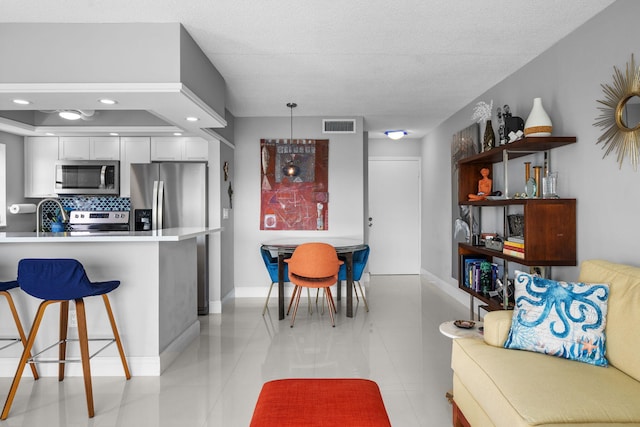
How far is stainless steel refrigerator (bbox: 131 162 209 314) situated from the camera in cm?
442

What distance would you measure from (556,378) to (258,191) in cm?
420

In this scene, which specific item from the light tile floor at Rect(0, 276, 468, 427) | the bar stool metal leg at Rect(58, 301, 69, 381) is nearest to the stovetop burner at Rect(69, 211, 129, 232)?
the light tile floor at Rect(0, 276, 468, 427)

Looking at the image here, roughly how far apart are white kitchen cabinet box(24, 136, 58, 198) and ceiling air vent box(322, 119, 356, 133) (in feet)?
11.0

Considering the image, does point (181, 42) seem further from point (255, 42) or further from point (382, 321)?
point (382, 321)

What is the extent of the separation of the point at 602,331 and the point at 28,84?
12.1 ft

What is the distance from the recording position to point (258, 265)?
5.32 meters

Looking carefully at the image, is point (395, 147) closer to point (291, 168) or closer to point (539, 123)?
point (291, 168)

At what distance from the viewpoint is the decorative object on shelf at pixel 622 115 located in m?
2.25

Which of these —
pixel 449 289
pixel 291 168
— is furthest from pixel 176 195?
pixel 449 289

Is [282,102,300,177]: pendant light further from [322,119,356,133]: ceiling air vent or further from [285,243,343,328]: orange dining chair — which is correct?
[285,243,343,328]: orange dining chair

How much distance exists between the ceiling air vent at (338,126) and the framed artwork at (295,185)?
0.17m

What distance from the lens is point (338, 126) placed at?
17.4 feet

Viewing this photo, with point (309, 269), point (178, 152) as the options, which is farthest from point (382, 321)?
point (178, 152)

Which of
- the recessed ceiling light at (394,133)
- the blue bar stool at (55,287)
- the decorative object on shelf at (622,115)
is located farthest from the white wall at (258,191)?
the decorative object on shelf at (622,115)
